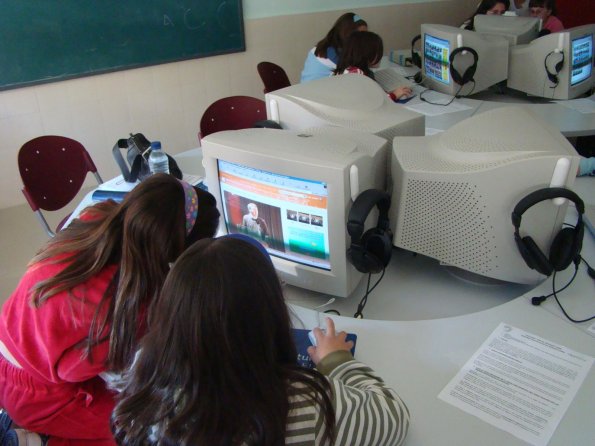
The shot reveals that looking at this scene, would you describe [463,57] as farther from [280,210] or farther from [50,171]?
[50,171]

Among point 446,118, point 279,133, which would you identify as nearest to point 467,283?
point 279,133

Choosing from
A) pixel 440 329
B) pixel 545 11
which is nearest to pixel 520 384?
pixel 440 329

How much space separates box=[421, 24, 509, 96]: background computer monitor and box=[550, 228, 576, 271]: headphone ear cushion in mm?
1826

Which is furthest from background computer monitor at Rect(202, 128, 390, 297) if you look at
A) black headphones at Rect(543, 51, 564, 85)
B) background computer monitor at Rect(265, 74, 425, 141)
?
black headphones at Rect(543, 51, 564, 85)

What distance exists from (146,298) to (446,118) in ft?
6.78

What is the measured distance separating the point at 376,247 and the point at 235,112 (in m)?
1.77

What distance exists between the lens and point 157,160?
6.20 feet

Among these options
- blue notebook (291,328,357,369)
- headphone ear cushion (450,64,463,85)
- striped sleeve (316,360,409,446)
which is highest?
headphone ear cushion (450,64,463,85)

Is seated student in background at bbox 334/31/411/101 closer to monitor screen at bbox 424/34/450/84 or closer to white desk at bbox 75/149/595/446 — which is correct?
monitor screen at bbox 424/34/450/84

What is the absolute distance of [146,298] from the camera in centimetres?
101

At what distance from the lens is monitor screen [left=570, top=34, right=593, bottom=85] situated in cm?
266

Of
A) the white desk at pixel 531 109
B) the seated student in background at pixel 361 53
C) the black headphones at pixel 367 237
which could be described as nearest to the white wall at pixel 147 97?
the seated student in background at pixel 361 53

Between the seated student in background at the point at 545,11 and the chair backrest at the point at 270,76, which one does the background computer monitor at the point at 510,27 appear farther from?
the chair backrest at the point at 270,76

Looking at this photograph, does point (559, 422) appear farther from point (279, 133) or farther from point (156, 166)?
point (156, 166)
